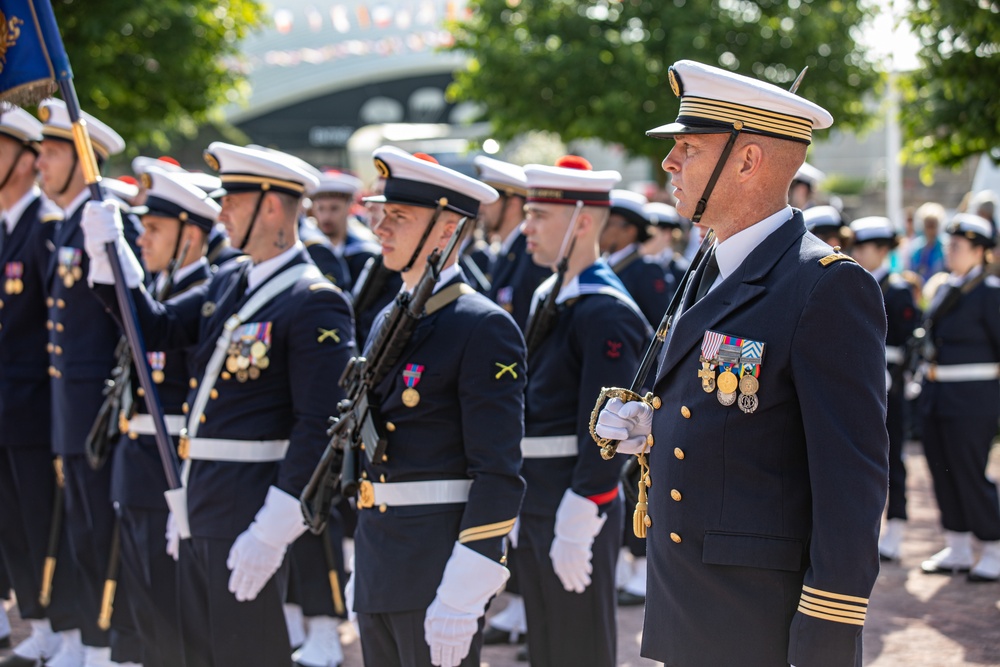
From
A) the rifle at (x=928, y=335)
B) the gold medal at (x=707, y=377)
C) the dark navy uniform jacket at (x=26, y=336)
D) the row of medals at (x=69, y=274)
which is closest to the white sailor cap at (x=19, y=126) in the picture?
the dark navy uniform jacket at (x=26, y=336)

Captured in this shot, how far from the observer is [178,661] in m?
4.89

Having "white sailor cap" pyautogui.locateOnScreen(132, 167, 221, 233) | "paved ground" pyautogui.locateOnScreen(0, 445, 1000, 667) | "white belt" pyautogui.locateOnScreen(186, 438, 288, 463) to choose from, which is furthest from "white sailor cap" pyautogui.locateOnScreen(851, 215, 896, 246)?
"white belt" pyautogui.locateOnScreen(186, 438, 288, 463)

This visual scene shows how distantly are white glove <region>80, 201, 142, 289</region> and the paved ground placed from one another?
2367 millimetres

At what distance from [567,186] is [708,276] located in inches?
75.7

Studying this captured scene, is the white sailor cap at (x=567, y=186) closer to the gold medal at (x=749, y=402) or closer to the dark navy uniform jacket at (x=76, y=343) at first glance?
the dark navy uniform jacket at (x=76, y=343)

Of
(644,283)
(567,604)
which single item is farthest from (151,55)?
(567,604)

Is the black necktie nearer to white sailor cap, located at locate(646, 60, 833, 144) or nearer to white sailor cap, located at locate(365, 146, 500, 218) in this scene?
white sailor cap, located at locate(646, 60, 833, 144)

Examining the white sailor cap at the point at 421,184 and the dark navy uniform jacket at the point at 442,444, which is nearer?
the dark navy uniform jacket at the point at 442,444

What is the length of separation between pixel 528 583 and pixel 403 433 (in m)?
1.37

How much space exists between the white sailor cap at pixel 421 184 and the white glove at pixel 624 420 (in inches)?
43.7

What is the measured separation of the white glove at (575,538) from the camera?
4.29m

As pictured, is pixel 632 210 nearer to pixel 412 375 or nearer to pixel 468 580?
pixel 412 375

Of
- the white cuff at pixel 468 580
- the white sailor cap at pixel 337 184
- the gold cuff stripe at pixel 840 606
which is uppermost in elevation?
the white sailor cap at pixel 337 184

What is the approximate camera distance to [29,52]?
15.5 feet
